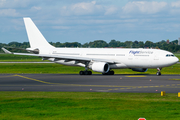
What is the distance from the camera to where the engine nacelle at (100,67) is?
4922 centimetres

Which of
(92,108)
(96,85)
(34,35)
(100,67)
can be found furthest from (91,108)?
(34,35)

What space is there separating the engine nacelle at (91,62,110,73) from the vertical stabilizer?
14.8m

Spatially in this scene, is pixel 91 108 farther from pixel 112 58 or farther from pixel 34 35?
pixel 34 35

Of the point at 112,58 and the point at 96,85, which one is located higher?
the point at 112,58

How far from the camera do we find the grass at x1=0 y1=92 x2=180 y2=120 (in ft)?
55.8

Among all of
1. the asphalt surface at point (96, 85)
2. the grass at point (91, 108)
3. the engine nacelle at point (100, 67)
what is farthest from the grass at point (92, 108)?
the engine nacelle at point (100, 67)

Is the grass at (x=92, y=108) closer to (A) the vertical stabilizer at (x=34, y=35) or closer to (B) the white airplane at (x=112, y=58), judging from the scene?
(B) the white airplane at (x=112, y=58)

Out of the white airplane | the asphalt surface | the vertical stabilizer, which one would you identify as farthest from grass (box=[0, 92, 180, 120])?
the vertical stabilizer

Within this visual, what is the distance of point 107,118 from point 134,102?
5.88 m

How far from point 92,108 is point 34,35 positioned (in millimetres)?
43734

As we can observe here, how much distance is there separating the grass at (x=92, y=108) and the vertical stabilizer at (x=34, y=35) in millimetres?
37094

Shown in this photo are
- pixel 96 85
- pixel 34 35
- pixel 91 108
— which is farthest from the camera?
pixel 34 35

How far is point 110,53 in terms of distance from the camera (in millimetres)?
52531

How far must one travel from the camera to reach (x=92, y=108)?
1959cm
